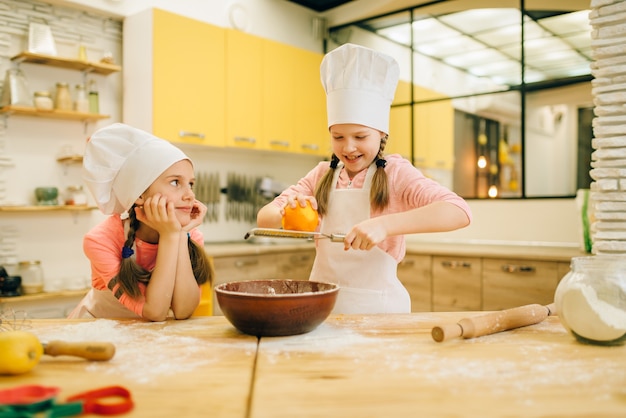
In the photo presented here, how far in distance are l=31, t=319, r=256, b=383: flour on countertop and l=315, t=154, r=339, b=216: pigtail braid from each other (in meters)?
0.83

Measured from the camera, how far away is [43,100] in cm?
315

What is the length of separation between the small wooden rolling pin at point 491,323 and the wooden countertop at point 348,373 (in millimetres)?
20

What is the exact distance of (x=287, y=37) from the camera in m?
4.77

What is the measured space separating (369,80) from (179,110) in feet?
6.82

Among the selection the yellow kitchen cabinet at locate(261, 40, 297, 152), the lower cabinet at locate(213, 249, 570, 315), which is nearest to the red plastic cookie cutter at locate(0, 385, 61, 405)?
the lower cabinet at locate(213, 249, 570, 315)

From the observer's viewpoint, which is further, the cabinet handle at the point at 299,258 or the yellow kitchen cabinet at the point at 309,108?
the yellow kitchen cabinet at the point at 309,108

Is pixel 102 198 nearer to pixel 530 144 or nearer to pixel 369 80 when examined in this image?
pixel 369 80

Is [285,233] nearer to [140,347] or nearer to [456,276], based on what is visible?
[140,347]

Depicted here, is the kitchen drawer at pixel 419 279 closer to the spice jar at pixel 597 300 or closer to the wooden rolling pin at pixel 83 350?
the spice jar at pixel 597 300

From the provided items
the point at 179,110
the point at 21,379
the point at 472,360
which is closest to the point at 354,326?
the point at 472,360

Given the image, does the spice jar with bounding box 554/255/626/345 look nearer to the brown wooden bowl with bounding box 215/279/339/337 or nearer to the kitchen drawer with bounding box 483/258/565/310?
the brown wooden bowl with bounding box 215/279/339/337

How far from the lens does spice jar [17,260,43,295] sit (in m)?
3.09

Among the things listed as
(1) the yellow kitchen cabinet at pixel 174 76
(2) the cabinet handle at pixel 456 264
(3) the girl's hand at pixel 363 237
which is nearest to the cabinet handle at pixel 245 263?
(1) the yellow kitchen cabinet at pixel 174 76

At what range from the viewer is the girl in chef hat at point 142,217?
4.90 ft
